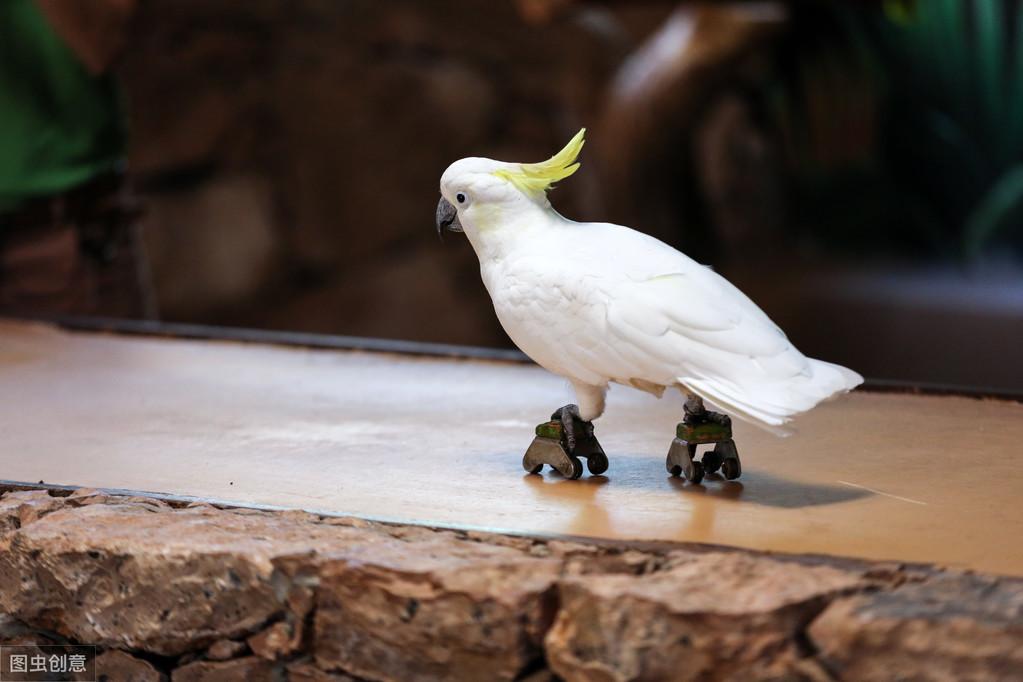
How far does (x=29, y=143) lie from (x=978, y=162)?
315 cm

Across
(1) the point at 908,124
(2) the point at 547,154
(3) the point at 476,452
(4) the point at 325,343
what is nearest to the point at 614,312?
(3) the point at 476,452

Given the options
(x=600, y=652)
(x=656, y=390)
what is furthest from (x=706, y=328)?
(x=600, y=652)

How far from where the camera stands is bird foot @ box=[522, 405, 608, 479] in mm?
1582

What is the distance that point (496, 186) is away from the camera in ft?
5.11

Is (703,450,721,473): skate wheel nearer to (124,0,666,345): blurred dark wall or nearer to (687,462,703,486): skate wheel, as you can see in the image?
(687,462,703,486): skate wheel

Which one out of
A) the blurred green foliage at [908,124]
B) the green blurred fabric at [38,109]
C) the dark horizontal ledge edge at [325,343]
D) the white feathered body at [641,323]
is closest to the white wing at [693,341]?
the white feathered body at [641,323]

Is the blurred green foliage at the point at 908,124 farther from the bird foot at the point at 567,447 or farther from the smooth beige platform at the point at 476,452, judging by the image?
the bird foot at the point at 567,447

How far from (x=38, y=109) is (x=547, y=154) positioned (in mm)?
2586

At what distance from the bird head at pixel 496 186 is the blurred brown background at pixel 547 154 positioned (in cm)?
244

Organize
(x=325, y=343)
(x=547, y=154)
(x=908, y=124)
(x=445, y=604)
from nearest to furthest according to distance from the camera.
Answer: (x=445, y=604), (x=325, y=343), (x=908, y=124), (x=547, y=154)

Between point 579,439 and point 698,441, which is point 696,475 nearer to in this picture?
point 698,441

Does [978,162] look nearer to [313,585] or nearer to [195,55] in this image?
[195,55]

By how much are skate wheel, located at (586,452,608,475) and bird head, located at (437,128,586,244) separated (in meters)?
0.32

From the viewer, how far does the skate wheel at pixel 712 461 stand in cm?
158
